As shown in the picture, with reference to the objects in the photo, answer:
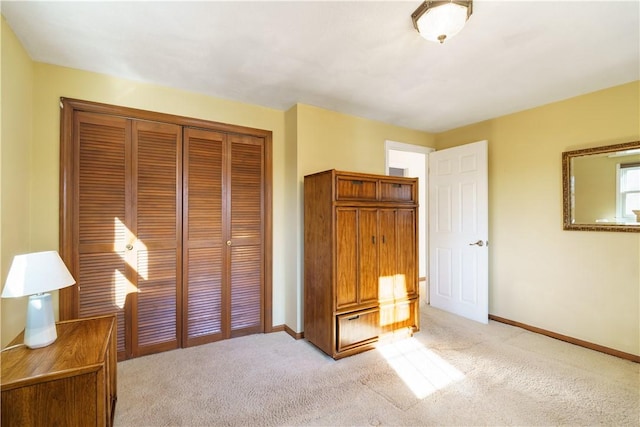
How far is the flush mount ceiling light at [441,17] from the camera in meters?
1.51


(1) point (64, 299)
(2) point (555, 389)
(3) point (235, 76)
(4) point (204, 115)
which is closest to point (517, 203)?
(2) point (555, 389)

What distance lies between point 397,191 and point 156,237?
7.53 ft

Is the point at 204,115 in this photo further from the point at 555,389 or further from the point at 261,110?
the point at 555,389

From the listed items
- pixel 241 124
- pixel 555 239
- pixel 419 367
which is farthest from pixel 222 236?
pixel 555 239

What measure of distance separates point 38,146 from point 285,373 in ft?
8.32

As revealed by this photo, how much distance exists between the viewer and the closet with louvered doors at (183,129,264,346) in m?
2.69

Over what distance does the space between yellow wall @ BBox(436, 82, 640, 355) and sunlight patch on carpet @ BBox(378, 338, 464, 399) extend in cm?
144

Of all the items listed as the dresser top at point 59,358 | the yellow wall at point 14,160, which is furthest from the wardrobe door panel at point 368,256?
→ the yellow wall at point 14,160

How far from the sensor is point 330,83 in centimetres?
249

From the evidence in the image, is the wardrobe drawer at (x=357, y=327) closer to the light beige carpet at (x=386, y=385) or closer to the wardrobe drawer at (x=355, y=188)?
the light beige carpet at (x=386, y=385)

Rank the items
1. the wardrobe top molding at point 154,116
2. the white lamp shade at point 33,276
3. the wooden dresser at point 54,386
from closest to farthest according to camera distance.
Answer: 1. the wooden dresser at point 54,386
2. the white lamp shade at point 33,276
3. the wardrobe top molding at point 154,116

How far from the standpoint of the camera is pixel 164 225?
2570mm

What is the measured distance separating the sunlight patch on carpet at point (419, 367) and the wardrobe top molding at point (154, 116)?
8.09ft

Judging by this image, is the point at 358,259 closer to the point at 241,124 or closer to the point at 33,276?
the point at 241,124
